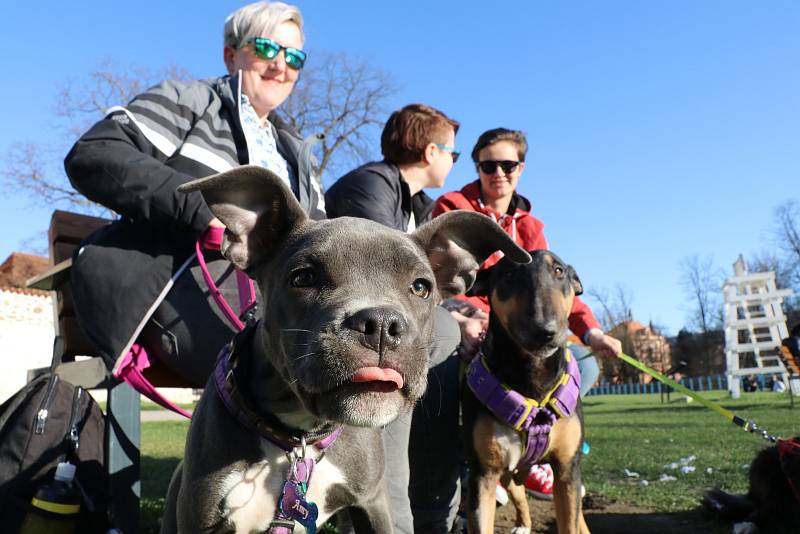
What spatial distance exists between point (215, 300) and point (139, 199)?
25.0 inches

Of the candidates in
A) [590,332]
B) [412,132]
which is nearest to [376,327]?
[412,132]

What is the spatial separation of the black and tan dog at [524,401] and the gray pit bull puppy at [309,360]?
1.35 m

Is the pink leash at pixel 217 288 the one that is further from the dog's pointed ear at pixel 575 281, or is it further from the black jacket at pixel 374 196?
the dog's pointed ear at pixel 575 281

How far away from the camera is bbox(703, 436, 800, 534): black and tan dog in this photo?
4273 millimetres

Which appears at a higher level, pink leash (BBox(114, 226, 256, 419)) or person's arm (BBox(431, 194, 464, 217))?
person's arm (BBox(431, 194, 464, 217))

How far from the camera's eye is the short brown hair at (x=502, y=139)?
5.39 meters

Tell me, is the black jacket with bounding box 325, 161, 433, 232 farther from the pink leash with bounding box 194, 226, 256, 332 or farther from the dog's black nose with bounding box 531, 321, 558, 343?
the dog's black nose with bounding box 531, 321, 558, 343

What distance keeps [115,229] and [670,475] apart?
5.81 m

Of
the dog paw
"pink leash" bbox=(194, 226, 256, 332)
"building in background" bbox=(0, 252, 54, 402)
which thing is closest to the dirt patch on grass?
the dog paw

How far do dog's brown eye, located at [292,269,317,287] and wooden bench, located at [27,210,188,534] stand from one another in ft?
5.88

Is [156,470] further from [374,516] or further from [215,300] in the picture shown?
[374,516]

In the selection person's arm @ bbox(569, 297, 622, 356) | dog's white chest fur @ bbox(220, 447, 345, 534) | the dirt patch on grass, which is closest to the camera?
dog's white chest fur @ bbox(220, 447, 345, 534)

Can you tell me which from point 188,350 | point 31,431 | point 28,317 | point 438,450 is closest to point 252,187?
point 188,350

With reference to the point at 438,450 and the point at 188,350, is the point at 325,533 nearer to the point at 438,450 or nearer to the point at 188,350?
the point at 438,450
